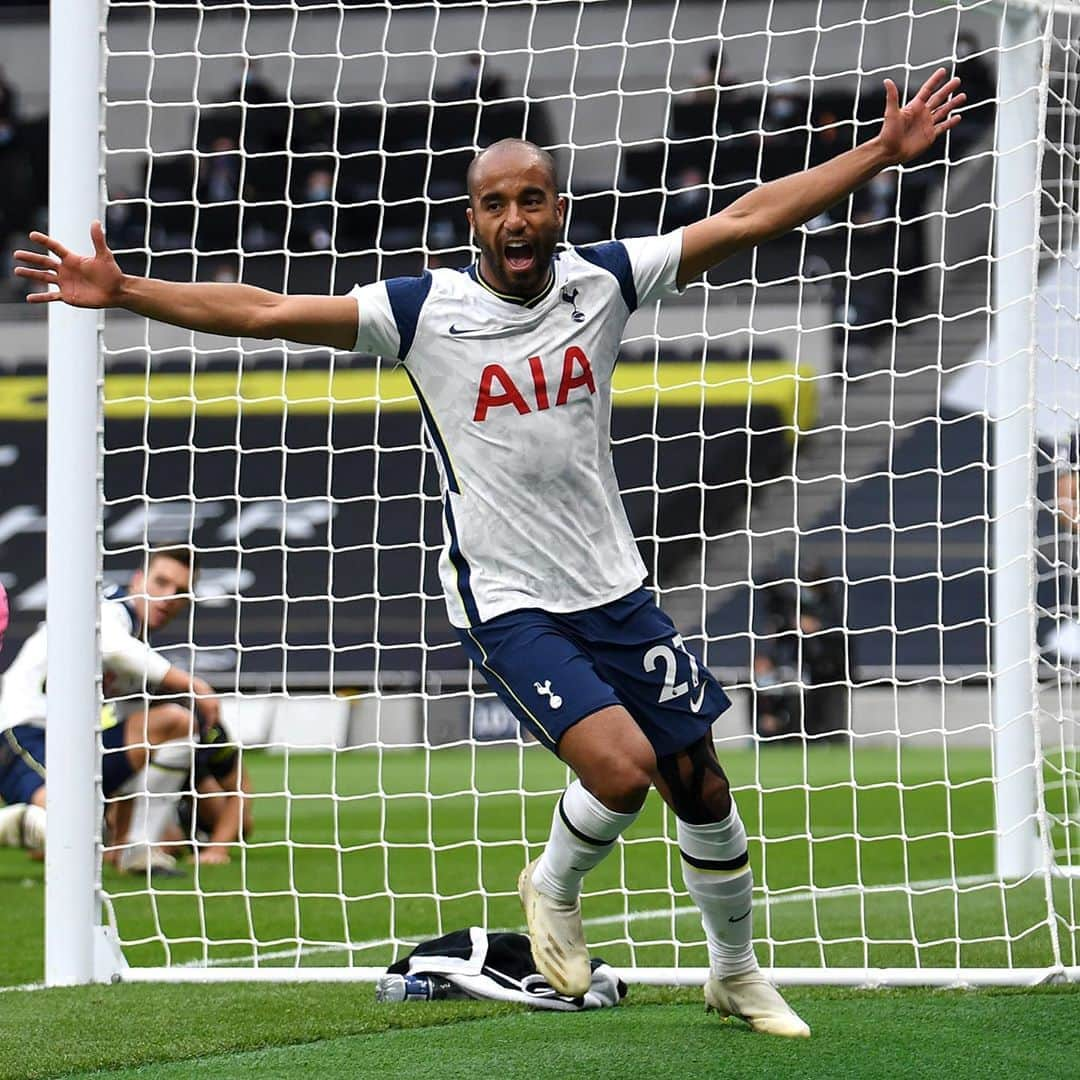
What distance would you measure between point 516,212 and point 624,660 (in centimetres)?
108

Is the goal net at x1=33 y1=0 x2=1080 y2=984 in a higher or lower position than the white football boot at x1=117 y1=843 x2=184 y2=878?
higher

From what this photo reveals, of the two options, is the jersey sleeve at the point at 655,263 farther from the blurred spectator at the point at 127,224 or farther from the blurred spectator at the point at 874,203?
the blurred spectator at the point at 874,203

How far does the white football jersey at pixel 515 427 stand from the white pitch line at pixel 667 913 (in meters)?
1.96

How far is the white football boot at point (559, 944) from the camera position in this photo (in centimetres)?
418

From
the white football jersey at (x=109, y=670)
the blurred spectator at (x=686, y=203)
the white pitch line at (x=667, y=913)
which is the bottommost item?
the white pitch line at (x=667, y=913)

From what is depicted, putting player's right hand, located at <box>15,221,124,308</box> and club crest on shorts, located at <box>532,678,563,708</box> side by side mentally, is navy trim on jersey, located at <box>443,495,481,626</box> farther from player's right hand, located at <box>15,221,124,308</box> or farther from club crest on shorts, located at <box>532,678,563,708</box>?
player's right hand, located at <box>15,221,124,308</box>

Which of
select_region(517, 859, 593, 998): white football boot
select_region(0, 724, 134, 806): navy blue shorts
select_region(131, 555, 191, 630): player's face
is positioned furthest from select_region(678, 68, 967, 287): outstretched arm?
select_region(0, 724, 134, 806): navy blue shorts

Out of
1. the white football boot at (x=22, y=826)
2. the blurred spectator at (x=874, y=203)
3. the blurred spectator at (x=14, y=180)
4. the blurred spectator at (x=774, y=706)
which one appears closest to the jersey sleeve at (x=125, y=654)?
the white football boot at (x=22, y=826)

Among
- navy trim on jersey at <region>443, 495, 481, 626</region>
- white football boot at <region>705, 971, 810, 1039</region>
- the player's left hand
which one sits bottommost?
white football boot at <region>705, 971, 810, 1039</region>

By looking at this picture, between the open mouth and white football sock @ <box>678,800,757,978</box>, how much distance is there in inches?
54.0

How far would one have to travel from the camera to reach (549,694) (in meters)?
3.99

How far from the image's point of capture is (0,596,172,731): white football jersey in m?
7.07

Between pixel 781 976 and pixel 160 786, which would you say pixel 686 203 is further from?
pixel 781 976

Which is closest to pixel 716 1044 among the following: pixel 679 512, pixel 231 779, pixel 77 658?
pixel 77 658
